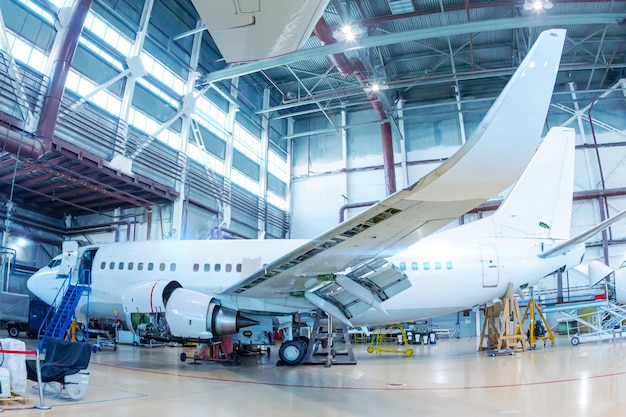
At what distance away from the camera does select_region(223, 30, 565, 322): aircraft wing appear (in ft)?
12.7

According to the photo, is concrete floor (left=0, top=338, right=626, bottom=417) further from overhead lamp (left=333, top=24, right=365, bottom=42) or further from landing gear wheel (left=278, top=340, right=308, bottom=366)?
overhead lamp (left=333, top=24, right=365, bottom=42)

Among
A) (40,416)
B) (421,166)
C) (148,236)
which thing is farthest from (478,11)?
(40,416)

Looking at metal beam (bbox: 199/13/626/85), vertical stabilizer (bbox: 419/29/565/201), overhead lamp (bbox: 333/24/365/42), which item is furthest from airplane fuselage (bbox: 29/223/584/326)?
overhead lamp (bbox: 333/24/365/42)

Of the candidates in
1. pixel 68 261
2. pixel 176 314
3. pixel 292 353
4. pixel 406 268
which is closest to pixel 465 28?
pixel 406 268

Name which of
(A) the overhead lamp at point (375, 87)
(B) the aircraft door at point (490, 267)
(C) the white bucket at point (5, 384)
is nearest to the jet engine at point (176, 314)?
(C) the white bucket at point (5, 384)

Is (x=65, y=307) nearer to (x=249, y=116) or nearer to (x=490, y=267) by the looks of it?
(x=490, y=267)

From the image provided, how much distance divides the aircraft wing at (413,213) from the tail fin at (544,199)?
5.56 m

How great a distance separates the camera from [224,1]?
2.61m

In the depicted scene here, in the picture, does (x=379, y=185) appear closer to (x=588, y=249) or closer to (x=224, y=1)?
(x=588, y=249)

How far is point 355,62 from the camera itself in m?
20.4

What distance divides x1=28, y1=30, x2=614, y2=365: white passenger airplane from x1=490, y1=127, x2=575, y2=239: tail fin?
3 centimetres

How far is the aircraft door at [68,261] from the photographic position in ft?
40.7

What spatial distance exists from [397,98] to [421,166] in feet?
14.6

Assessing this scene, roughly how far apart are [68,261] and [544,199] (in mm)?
13900
